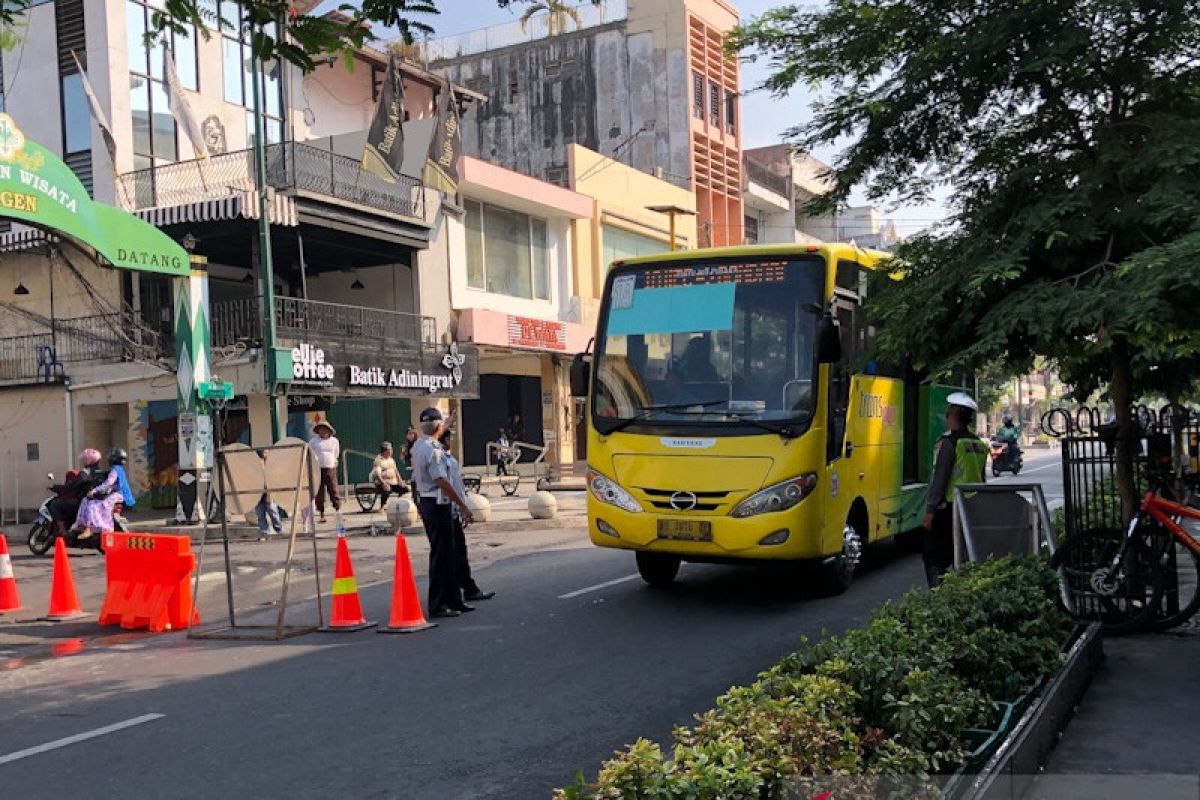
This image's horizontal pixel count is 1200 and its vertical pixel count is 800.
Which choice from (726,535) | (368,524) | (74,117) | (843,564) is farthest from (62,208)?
(843,564)

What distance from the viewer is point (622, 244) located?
36688 mm

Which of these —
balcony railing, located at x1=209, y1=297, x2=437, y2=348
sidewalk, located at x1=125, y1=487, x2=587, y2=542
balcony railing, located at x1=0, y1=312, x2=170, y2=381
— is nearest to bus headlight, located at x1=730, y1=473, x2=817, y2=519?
sidewalk, located at x1=125, y1=487, x2=587, y2=542

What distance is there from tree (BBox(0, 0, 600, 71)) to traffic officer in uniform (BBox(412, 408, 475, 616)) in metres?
4.60

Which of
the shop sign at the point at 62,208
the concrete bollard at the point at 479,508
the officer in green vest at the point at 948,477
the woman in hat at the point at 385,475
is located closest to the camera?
the officer in green vest at the point at 948,477

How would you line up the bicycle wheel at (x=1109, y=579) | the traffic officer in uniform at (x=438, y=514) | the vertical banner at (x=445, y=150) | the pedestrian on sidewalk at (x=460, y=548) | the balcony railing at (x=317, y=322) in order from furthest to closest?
the vertical banner at (x=445, y=150)
the balcony railing at (x=317, y=322)
the pedestrian on sidewalk at (x=460, y=548)
the traffic officer in uniform at (x=438, y=514)
the bicycle wheel at (x=1109, y=579)

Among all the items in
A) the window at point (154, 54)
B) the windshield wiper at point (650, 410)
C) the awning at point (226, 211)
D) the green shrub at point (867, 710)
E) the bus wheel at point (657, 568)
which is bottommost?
the bus wheel at point (657, 568)

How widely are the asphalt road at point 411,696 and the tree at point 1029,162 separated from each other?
8.38ft

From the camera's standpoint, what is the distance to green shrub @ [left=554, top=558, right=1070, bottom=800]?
3342mm

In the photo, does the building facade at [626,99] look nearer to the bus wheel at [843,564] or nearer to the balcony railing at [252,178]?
the balcony railing at [252,178]

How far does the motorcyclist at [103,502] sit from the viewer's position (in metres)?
15.6

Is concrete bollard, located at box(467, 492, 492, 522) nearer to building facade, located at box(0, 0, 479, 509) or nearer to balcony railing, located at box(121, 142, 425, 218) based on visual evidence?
building facade, located at box(0, 0, 479, 509)

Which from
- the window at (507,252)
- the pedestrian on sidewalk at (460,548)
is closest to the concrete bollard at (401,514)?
the pedestrian on sidewalk at (460,548)

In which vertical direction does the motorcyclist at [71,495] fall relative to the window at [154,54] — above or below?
below

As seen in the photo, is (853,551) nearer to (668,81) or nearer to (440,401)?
(440,401)
